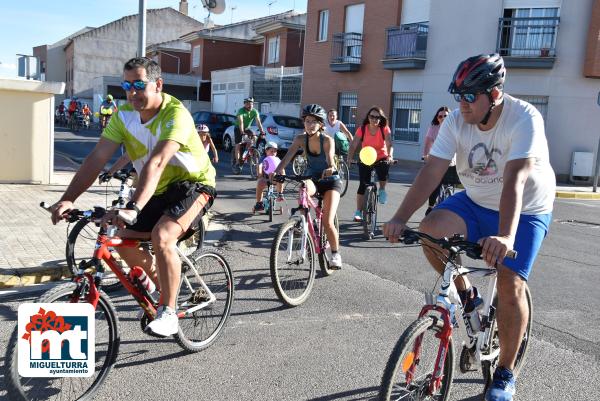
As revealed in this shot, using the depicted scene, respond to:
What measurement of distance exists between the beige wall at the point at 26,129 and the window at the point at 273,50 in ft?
92.0

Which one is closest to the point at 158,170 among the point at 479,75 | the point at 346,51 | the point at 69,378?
the point at 69,378

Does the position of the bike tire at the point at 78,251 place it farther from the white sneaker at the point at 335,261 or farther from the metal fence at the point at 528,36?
the metal fence at the point at 528,36

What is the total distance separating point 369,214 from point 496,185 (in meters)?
5.00

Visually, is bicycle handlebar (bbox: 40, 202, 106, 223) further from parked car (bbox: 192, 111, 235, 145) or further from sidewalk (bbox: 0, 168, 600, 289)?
parked car (bbox: 192, 111, 235, 145)

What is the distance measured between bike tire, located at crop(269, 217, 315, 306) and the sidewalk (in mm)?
2205

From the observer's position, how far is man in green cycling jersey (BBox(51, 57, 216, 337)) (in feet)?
12.1

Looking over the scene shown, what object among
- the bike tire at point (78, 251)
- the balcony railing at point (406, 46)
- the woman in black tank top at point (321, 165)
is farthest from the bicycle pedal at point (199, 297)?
the balcony railing at point (406, 46)

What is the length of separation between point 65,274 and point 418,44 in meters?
20.3

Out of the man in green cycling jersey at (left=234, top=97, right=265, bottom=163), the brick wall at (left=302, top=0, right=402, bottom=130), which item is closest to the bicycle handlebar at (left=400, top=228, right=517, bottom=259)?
the man in green cycling jersey at (left=234, top=97, right=265, bottom=163)

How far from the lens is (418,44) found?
23.6 metres

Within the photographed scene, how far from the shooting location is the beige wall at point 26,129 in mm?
10906

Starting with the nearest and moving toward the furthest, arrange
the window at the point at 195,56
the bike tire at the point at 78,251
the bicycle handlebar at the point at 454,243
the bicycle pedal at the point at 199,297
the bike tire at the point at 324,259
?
the bicycle handlebar at the point at 454,243 → the bicycle pedal at the point at 199,297 → the bike tire at the point at 78,251 → the bike tire at the point at 324,259 → the window at the point at 195,56

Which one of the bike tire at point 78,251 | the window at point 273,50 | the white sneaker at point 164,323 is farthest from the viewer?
the window at point 273,50

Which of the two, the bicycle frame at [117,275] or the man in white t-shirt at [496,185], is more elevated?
the man in white t-shirt at [496,185]
